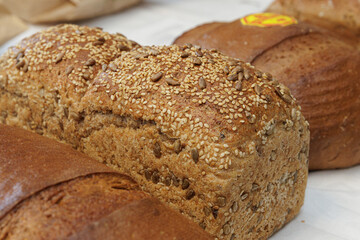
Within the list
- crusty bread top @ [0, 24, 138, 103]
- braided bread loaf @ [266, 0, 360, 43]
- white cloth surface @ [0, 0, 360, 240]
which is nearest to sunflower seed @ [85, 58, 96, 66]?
crusty bread top @ [0, 24, 138, 103]

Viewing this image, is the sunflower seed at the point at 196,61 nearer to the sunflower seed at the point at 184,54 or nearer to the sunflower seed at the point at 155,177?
the sunflower seed at the point at 184,54

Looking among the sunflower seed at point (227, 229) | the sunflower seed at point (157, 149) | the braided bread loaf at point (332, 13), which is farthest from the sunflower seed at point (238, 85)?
the braided bread loaf at point (332, 13)

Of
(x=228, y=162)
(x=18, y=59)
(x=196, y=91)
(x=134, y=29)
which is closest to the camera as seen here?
(x=228, y=162)

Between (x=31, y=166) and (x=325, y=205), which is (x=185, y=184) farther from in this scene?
(x=325, y=205)

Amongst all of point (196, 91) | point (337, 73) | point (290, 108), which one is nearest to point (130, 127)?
point (196, 91)

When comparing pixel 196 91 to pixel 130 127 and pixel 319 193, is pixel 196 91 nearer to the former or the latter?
pixel 130 127

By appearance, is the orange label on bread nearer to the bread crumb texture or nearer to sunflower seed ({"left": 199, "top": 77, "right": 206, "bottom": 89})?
sunflower seed ({"left": 199, "top": 77, "right": 206, "bottom": 89})

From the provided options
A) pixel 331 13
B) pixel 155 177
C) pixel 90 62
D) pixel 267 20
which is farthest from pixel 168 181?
pixel 331 13
